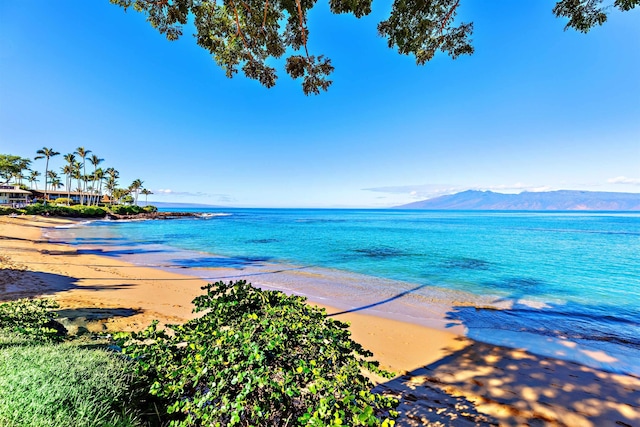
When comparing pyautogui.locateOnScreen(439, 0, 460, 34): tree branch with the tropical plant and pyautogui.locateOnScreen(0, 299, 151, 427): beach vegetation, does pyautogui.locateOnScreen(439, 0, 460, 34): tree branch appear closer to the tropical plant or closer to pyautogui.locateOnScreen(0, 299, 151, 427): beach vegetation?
pyautogui.locateOnScreen(0, 299, 151, 427): beach vegetation

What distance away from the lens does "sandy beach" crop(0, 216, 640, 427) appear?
473 cm

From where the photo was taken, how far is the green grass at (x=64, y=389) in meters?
2.07

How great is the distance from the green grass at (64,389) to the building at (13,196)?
100110 millimetres

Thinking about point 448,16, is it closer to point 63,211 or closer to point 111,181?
point 63,211

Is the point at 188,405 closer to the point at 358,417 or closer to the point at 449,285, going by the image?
the point at 358,417

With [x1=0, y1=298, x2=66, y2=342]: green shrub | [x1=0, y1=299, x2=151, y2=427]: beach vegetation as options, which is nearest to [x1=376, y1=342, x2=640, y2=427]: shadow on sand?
[x1=0, y1=299, x2=151, y2=427]: beach vegetation

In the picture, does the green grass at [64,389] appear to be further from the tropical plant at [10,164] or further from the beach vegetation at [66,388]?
the tropical plant at [10,164]

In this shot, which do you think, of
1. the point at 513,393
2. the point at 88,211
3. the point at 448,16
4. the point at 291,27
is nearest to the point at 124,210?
the point at 88,211

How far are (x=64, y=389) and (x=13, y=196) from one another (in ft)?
365

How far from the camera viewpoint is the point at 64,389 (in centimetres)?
229

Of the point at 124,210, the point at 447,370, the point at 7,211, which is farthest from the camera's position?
the point at 124,210

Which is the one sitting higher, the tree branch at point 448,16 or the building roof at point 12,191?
the tree branch at point 448,16

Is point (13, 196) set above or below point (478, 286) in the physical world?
above

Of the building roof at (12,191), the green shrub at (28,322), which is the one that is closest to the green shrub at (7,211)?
the building roof at (12,191)
